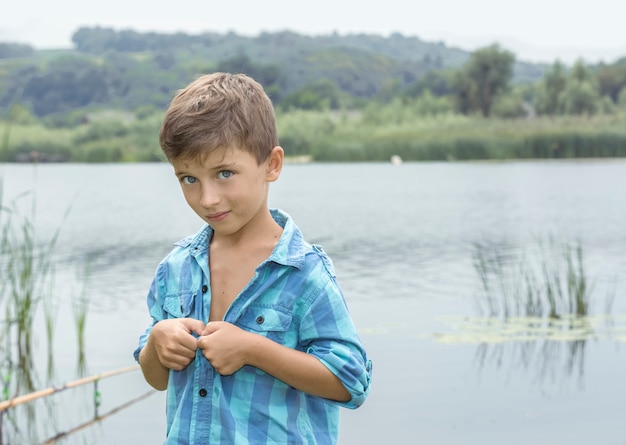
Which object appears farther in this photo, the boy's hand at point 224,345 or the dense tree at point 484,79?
the dense tree at point 484,79

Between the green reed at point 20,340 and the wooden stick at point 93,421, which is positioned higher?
the green reed at point 20,340

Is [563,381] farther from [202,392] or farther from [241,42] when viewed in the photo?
[241,42]

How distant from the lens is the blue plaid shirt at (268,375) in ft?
5.16

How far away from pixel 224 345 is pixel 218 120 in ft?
1.09

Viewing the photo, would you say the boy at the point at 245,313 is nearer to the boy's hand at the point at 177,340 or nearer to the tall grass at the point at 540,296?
the boy's hand at the point at 177,340

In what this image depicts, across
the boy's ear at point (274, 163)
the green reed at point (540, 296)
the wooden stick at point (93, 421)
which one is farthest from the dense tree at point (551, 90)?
the boy's ear at point (274, 163)

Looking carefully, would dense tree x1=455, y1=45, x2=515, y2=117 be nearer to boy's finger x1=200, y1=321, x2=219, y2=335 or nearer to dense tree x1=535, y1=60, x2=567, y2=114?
dense tree x1=535, y1=60, x2=567, y2=114

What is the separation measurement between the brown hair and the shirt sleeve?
0.78 ft

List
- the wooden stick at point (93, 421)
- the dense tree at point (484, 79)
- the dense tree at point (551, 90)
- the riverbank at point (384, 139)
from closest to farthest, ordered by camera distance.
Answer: the wooden stick at point (93, 421) < the riverbank at point (384, 139) < the dense tree at point (551, 90) < the dense tree at point (484, 79)

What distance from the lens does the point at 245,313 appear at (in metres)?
1.60

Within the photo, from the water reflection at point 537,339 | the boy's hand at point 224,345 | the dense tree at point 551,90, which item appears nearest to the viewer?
the boy's hand at point 224,345

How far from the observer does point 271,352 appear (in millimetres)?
1537

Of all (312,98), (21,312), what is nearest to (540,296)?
(21,312)

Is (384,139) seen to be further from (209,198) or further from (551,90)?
(209,198)
